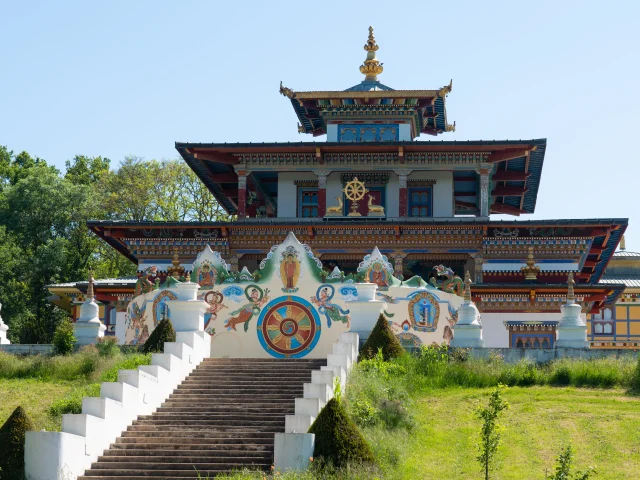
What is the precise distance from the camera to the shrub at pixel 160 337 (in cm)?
3441

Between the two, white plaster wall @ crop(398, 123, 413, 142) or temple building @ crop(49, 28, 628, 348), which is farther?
white plaster wall @ crop(398, 123, 413, 142)

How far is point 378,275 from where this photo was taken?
3856cm

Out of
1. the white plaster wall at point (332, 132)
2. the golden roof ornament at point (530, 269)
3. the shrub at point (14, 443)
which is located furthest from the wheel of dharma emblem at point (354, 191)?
the shrub at point (14, 443)

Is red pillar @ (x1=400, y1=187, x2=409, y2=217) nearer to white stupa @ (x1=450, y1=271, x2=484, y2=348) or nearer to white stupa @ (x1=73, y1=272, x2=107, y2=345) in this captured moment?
white stupa @ (x1=450, y1=271, x2=484, y2=348)

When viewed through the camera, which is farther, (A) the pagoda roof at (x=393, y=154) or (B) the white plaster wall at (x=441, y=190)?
(B) the white plaster wall at (x=441, y=190)

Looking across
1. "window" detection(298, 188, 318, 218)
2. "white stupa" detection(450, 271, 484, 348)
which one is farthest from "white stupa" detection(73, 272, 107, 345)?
"window" detection(298, 188, 318, 218)

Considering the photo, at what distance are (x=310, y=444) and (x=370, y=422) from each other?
2.95 m

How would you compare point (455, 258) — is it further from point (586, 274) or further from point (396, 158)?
point (586, 274)

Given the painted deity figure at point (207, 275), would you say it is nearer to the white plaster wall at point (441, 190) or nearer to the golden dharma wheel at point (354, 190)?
the golden dharma wheel at point (354, 190)

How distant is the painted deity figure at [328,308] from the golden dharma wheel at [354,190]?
1299 cm

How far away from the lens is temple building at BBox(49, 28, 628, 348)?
156 feet

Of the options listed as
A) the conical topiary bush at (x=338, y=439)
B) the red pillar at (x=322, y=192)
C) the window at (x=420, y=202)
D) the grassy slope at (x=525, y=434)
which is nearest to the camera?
the conical topiary bush at (x=338, y=439)

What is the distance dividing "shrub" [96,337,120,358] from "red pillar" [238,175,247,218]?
47.2ft

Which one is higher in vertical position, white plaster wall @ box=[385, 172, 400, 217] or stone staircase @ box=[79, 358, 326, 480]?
white plaster wall @ box=[385, 172, 400, 217]
